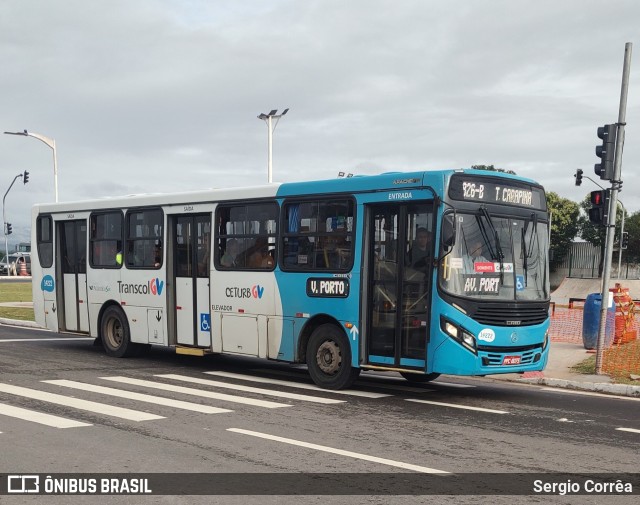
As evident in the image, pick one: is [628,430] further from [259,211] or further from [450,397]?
[259,211]

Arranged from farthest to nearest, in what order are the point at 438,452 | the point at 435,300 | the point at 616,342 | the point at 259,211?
the point at 616,342
the point at 259,211
the point at 435,300
the point at 438,452

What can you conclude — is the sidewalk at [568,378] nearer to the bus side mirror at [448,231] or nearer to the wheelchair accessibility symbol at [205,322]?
the bus side mirror at [448,231]

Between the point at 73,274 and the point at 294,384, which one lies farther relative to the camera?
the point at 73,274

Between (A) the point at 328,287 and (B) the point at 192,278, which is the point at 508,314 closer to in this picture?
(A) the point at 328,287

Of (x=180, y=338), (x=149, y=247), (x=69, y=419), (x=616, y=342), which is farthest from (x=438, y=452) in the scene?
(x=616, y=342)

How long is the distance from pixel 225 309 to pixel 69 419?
192 inches

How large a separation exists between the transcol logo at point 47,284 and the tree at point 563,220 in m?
54.7

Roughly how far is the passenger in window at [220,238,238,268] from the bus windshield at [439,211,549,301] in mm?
4364

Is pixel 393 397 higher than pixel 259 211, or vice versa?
pixel 259 211

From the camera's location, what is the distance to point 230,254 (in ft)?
45.8

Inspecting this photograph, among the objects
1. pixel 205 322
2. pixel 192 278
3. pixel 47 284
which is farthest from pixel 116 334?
pixel 205 322

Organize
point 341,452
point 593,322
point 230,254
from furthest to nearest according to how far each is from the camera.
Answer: point 593,322 → point 230,254 → point 341,452

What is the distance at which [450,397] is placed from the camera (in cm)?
1192

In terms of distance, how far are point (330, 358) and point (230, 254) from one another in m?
2.92
